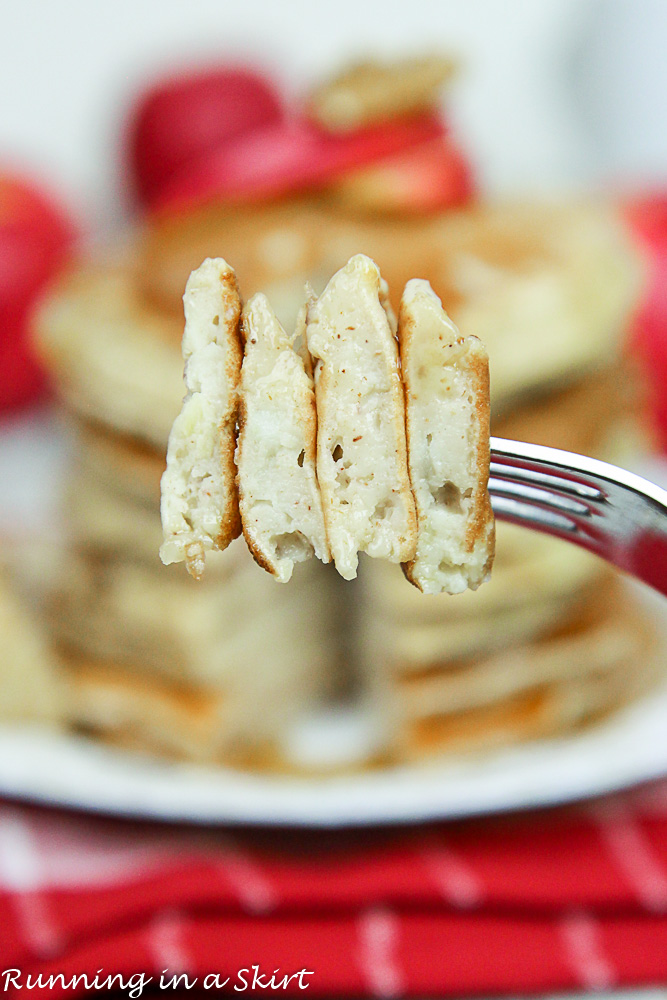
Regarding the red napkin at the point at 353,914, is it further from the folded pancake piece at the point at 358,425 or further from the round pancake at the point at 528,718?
the folded pancake piece at the point at 358,425

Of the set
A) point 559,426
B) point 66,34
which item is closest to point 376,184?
point 559,426

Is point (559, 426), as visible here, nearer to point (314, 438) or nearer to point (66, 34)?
point (314, 438)

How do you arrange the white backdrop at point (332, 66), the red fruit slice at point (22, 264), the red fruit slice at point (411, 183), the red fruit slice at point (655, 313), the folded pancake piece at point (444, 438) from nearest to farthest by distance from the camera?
the folded pancake piece at point (444, 438)
the red fruit slice at point (411, 183)
the red fruit slice at point (655, 313)
the red fruit slice at point (22, 264)
the white backdrop at point (332, 66)

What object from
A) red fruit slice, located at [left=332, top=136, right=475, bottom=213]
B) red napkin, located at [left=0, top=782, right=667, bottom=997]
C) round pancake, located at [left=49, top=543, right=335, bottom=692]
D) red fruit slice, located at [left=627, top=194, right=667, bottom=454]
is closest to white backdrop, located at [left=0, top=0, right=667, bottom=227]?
red fruit slice, located at [left=627, top=194, right=667, bottom=454]

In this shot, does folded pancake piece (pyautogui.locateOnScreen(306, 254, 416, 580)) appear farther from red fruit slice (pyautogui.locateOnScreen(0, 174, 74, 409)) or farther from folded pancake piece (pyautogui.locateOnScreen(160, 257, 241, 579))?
red fruit slice (pyautogui.locateOnScreen(0, 174, 74, 409))

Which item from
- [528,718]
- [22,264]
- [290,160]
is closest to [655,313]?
[290,160]

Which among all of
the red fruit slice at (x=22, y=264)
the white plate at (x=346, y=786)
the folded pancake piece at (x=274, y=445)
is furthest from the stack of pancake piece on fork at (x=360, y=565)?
the folded pancake piece at (x=274, y=445)
